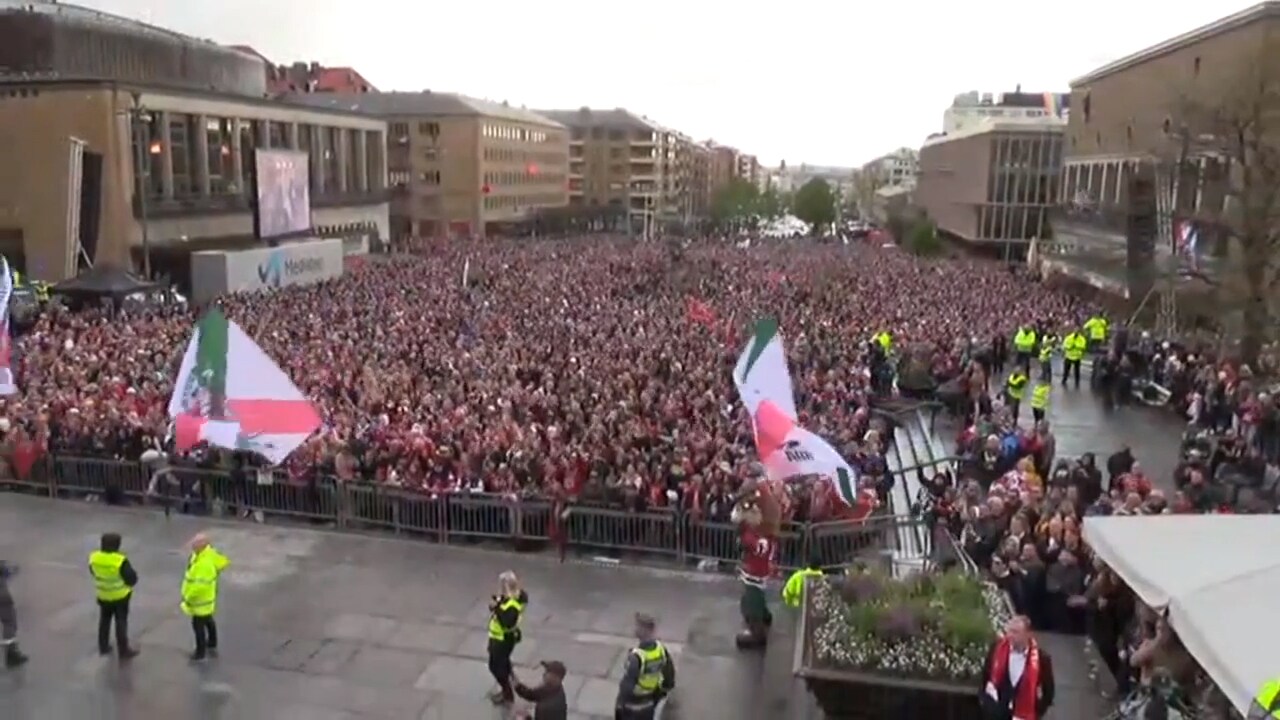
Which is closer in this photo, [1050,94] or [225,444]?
[225,444]

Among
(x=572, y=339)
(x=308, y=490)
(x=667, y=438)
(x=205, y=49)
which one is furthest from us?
(x=205, y=49)

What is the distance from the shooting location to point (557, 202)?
137 m

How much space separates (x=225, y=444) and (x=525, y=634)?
13.2 ft

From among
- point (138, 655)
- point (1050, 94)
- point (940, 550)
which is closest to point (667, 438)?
point (940, 550)

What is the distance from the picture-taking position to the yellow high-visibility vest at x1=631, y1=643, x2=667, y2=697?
26.5 feet

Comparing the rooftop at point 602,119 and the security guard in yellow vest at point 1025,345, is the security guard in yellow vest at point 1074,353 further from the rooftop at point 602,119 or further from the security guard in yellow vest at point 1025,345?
the rooftop at point 602,119

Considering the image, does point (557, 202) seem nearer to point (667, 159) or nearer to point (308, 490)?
point (667, 159)

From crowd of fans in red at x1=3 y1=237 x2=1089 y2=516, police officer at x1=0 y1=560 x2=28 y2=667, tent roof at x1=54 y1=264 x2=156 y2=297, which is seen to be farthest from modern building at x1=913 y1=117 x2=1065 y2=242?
police officer at x1=0 y1=560 x2=28 y2=667

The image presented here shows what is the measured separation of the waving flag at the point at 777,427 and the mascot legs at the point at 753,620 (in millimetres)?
1419

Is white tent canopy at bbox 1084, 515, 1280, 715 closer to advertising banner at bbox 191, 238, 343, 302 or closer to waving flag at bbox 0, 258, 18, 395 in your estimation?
waving flag at bbox 0, 258, 18, 395

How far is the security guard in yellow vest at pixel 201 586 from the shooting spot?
384 inches

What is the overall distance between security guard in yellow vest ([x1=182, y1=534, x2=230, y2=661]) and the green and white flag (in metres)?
2.46

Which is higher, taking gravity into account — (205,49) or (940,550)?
(205,49)

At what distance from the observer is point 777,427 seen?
38.3 ft
